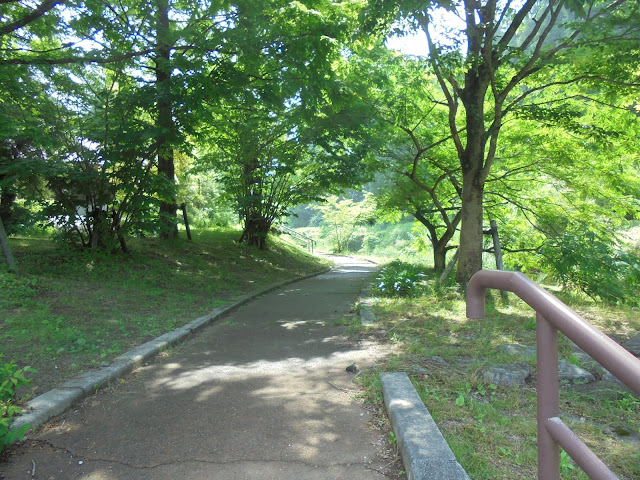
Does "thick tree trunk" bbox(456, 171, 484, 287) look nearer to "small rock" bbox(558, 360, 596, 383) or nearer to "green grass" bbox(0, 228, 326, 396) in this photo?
"small rock" bbox(558, 360, 596, 383)

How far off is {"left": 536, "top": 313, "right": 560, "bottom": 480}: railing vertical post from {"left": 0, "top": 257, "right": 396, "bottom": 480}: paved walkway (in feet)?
4.06

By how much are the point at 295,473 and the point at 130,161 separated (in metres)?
7.72

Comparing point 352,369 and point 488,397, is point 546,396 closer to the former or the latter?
point 488,397

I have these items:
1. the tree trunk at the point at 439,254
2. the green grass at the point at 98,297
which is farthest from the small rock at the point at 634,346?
the tree trunk at the point at 439,254

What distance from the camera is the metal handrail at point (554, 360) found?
3.81ft

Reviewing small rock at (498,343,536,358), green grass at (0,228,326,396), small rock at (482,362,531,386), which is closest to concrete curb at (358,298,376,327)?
small rock at (498,343,536,358)

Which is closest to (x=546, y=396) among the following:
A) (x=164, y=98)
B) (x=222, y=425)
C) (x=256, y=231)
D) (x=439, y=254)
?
(x=222, y=425)

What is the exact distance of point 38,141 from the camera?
7359mm

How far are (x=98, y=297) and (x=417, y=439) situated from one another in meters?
5.93

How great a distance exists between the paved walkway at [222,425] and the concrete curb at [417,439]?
0.65 feet

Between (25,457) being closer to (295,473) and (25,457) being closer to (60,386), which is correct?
(60,386)

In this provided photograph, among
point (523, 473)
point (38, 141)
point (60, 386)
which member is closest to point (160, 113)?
point (38, 141)

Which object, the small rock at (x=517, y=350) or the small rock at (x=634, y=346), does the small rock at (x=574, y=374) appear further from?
the small rock at (x=634, y=346)

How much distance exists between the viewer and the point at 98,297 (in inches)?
272
